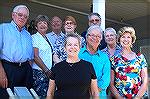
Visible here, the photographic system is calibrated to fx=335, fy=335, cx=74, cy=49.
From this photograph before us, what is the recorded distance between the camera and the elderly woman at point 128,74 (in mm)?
3432

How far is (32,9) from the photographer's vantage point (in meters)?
8.52

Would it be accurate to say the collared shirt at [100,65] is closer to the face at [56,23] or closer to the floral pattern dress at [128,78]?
the floral pattern dress at [128,78]

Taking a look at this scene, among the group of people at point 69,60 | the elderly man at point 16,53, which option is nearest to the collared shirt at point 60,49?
the group of people at point 69,60

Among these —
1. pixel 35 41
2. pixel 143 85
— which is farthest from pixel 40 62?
pixel 143 85

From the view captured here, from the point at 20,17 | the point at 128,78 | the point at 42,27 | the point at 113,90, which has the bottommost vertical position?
the point at 113,90

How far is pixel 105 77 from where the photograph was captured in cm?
332

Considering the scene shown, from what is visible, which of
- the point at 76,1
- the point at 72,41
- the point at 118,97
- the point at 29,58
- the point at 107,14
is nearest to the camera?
the point at 72,41

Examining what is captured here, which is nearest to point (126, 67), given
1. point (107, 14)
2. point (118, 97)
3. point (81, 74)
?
point (118, 97)

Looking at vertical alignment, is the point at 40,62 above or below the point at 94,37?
below

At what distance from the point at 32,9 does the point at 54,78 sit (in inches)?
228

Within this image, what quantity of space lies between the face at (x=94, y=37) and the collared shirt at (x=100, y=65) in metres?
0.10

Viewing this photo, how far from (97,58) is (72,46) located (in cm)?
46

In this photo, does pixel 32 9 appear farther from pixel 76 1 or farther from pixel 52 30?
pixel 52 30

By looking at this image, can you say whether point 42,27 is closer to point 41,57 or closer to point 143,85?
point 41,57
